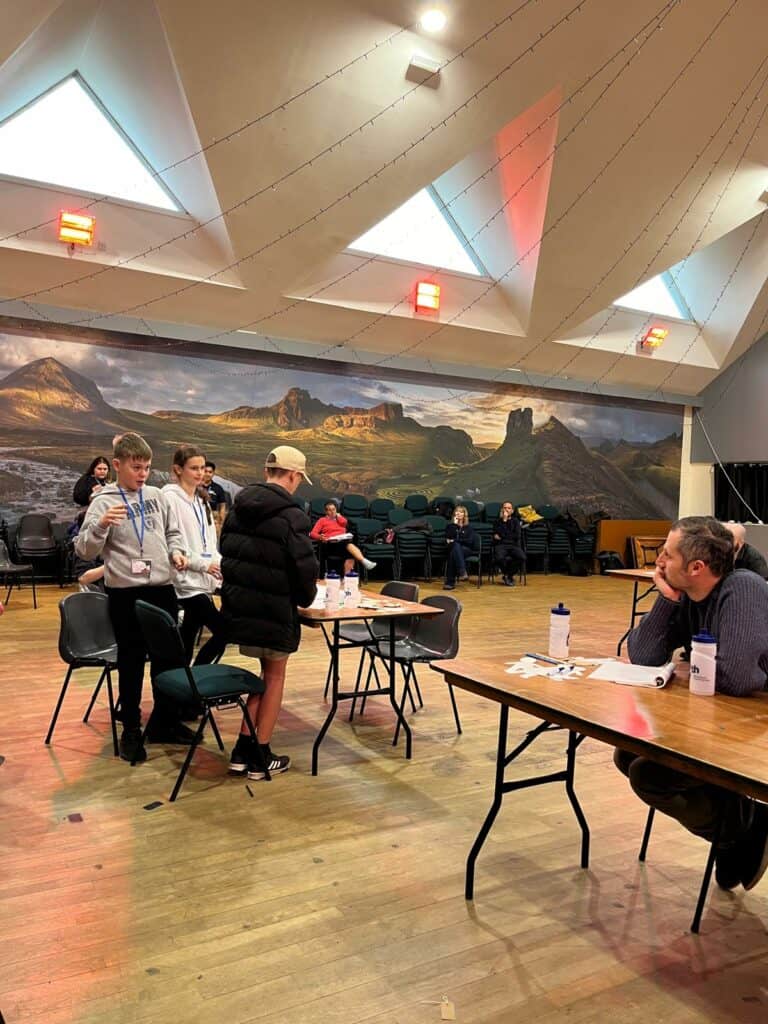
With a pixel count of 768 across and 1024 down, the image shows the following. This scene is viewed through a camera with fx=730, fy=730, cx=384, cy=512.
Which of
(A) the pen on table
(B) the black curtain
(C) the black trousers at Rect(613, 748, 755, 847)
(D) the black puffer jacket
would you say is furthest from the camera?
(B) the black curtain

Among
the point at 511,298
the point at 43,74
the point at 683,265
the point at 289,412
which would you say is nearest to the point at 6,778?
the point at 43,74

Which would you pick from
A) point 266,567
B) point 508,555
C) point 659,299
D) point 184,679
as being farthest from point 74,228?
point 659,299

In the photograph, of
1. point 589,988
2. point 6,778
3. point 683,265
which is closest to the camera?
point 589,988

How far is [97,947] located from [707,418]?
16.0 meters

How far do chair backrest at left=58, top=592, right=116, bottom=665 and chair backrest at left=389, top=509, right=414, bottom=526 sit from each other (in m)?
7.61

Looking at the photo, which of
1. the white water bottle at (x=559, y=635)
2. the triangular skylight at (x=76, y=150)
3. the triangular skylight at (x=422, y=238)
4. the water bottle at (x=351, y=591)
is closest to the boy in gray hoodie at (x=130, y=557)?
the water bottle at (x=351, y=591)

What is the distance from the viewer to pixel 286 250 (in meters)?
9.09

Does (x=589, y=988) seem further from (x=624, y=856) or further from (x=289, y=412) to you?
(x=289, y=412)

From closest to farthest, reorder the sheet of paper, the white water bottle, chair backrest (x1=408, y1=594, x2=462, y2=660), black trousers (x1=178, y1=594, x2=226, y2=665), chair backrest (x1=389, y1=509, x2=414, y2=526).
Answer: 1. the sheet of paper
2. the white water bottle
3. black trousers (x1=178, y1=594, x2=226, y2=665)
4. chair backrest (x1=408, y1=594, x2=462, y2=660)
5. chair backrest (x1=389, y1=509, x2=414, y2=526)

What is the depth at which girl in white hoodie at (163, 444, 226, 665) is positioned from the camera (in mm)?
3898

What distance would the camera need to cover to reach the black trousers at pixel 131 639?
3537mm

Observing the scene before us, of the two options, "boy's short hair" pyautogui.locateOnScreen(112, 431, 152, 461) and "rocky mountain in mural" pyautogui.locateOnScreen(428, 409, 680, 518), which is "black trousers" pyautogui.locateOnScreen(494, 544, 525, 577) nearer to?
"rocky mountain in mural" pyautogui.locateOnScreen(428, 409, 680, 518)

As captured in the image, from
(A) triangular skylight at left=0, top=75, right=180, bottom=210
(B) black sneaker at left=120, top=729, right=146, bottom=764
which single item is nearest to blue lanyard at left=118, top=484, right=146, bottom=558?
(B) black sneaker at left=120, top=729, right=146, bottom=764

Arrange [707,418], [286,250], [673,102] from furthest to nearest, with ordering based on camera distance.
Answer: [707,418], [286,250], [673,102]
